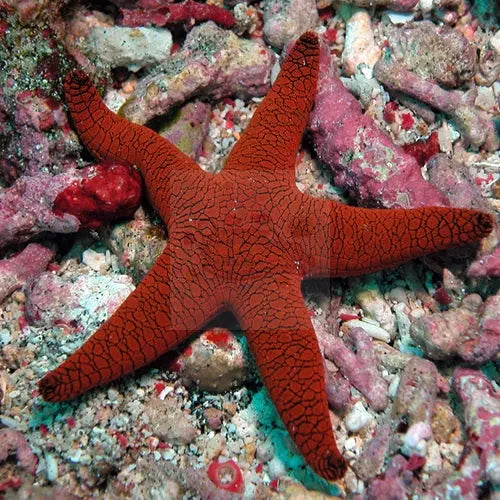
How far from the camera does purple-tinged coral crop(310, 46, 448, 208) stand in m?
4.98

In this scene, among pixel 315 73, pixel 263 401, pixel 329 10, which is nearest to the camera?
pixel 263 401

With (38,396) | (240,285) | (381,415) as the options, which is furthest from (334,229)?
(38,396)

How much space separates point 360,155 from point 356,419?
101 inches

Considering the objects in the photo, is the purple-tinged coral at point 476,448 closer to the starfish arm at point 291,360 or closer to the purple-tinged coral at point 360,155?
the starfish arm at point 291,360

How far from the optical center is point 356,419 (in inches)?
179

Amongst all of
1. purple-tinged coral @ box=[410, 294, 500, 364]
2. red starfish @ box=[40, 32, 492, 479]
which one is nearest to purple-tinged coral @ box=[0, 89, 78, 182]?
red starfish @ box=[40, 32, 492, 479]

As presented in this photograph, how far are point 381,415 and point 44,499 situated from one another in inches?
118

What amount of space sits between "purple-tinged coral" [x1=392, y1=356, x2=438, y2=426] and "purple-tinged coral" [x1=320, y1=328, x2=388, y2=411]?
7.7 inches

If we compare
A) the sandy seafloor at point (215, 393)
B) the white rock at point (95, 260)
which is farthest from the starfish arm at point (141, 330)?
the white rock at point (95, 260)

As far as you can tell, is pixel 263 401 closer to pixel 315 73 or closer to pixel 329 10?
pixel 315 73

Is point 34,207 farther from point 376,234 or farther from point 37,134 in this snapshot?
point 376,234

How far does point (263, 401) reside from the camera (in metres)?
4.85

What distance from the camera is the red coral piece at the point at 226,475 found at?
14.7 ft

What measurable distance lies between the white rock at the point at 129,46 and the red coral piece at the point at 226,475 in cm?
443
